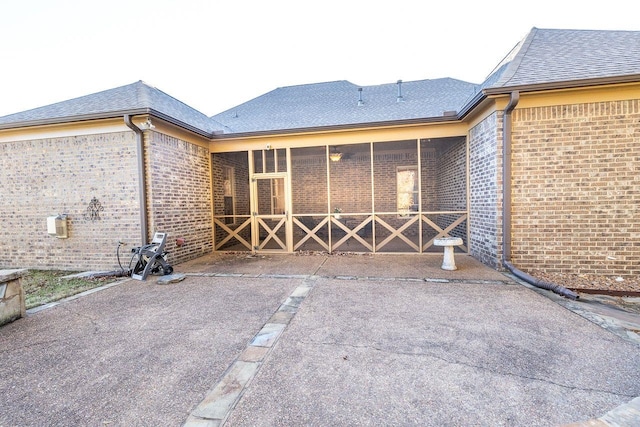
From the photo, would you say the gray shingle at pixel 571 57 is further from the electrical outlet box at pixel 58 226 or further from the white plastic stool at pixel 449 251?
the electrical outlet box at pixel 58 226

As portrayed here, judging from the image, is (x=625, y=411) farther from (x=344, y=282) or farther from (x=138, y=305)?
(x=138, y=305)

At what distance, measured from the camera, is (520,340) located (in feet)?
8.09

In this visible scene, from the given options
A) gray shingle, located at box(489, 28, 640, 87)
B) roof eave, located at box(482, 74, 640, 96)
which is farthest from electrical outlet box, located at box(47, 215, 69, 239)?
gray shingle, located at box(489, 28, 640, 87)

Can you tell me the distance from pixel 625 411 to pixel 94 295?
5.66 metres

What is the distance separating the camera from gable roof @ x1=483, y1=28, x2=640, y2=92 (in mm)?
4234

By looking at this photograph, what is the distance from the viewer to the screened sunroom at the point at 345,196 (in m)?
6.91

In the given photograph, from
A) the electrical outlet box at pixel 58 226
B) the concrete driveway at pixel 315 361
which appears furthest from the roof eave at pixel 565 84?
the electrical outlet box at pixel 58 226

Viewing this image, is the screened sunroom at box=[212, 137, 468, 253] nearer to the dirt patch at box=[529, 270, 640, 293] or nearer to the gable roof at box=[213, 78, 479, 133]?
the gable roof at box=[213, 78, 479, 133]

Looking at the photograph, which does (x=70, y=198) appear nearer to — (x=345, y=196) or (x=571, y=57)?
(x=345, y=196)

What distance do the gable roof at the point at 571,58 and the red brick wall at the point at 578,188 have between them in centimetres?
46

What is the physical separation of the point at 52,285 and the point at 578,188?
8.97 metres

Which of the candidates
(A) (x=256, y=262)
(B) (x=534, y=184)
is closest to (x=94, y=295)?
(A) (x=256, y=262)

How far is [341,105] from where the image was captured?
8.91 metres

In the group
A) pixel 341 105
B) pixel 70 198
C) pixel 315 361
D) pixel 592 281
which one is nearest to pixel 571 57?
pixel 592 281
